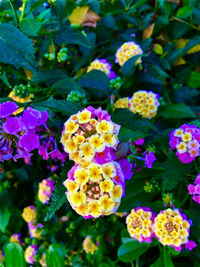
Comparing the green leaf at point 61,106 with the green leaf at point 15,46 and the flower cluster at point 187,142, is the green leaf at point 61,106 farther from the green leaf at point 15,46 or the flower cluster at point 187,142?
the flower cluster at point 187,142

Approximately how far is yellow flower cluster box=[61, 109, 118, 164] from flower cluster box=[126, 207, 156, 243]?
1.31 feet

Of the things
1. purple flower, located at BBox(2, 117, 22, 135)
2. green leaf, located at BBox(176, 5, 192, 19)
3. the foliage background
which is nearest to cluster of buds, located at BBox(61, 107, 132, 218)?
purple flower, located at BBox(2, 117, 22, 135)

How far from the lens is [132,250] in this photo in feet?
3.48

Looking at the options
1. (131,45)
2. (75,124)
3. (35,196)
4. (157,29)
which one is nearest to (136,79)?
(131,45)

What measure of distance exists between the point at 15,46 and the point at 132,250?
806 mm

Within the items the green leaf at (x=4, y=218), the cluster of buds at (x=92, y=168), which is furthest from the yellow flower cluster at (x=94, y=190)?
the green leaf at (x=4, y=218)

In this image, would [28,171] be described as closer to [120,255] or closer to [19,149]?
[120,255]

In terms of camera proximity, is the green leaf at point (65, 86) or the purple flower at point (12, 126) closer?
the purple flower at point (12, 126)

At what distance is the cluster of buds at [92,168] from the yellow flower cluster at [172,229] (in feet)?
1.05

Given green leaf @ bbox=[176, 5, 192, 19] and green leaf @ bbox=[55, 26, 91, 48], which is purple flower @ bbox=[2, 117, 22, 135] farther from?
green leaf @ bbox=[176, 5, 192, 19]

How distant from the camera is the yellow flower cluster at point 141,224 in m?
0.91

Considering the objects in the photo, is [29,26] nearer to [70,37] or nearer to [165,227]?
[70,37]

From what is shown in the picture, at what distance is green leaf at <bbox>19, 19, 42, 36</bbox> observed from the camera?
787 mm

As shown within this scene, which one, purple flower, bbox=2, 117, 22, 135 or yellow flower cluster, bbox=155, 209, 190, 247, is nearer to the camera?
purple flower, bbox=2, 117, 22, 135
